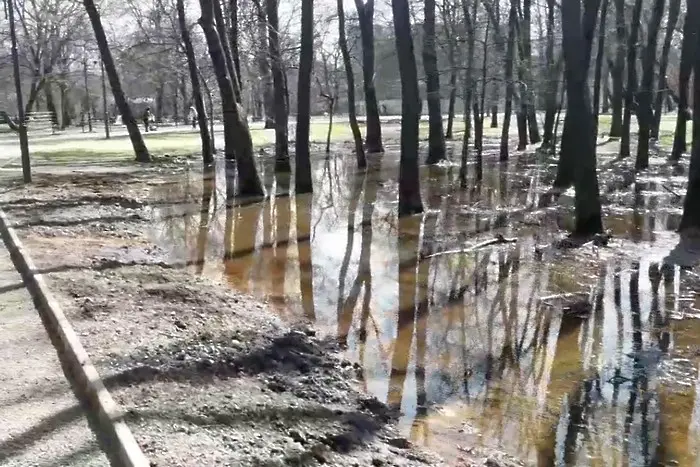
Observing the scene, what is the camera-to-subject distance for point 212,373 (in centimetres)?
639

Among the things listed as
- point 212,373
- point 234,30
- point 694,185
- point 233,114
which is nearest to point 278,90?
point 234,30

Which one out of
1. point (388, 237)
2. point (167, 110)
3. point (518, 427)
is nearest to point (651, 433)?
point (518, 427)

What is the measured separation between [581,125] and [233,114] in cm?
933

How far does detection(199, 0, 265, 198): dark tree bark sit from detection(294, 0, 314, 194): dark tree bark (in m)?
1.44

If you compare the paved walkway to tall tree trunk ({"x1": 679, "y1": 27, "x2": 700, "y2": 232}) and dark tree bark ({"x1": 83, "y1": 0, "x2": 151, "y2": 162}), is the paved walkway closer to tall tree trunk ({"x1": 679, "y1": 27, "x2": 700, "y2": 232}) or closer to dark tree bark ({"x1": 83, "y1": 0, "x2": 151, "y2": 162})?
tall tree trunk ({"x1": 679, "y1": 27, "x2": 700, "y2": 232})

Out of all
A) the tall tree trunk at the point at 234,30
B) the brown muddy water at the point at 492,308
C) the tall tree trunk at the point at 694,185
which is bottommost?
the brown muddy water at the point at 492,308

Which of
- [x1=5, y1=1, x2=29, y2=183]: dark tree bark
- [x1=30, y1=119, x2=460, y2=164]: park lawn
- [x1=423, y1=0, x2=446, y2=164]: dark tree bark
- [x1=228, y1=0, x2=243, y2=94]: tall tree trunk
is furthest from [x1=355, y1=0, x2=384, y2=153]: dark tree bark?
[x1=5, y1=1, x2=29, y2=183]: dark tree bark

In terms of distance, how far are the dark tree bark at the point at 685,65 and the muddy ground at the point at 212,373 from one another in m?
10.5

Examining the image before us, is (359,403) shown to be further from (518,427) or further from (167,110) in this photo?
(167,110)

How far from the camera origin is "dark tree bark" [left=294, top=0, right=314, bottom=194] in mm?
20031

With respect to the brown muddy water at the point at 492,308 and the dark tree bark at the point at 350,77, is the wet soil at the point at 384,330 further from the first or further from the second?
the dark tree bark at the point at 350,77

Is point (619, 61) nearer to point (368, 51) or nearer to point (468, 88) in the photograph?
point (368, 51)

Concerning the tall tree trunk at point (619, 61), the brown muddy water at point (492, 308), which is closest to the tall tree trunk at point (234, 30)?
the brown muddy water at point (492, 308)

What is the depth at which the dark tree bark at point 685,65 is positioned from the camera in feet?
48.6
